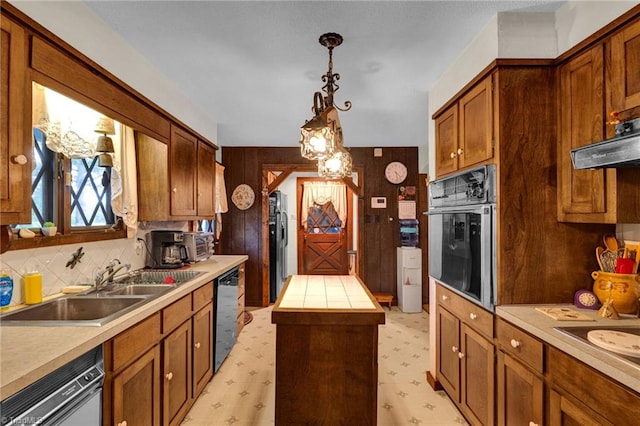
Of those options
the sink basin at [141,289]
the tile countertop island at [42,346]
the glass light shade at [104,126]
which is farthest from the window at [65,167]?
the tile countertop island at [42,346]

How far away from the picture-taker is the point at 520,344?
1.48 m

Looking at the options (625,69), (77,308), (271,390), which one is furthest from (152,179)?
(625,69)

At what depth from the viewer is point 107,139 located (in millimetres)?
2107

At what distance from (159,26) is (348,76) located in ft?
4.30

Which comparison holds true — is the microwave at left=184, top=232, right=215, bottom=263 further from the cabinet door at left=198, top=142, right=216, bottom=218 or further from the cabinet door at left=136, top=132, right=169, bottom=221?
the cabinet door at left=136, top=132, right=169, bottom=221

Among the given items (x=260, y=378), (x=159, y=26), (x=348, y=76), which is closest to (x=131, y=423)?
(x=260, y=378)

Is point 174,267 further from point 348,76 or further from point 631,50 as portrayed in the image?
point 631,50

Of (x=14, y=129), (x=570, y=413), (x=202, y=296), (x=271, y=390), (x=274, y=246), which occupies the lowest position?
(x=271, y=390)

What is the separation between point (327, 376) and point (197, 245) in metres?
1.93

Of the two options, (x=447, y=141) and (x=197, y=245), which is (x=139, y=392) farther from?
(x=447, y=141)

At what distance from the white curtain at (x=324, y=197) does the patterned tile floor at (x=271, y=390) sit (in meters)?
3.55

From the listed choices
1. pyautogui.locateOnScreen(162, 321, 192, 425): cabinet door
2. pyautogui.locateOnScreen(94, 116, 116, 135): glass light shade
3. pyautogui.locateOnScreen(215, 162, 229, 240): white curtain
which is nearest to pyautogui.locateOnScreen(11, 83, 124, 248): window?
pyautogui.locateOnScreen(94, 116, 116, 135): glass light shade

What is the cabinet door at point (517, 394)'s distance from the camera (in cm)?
137

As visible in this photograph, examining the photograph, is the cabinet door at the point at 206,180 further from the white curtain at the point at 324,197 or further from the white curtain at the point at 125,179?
the white curtain at the point at 324,197
